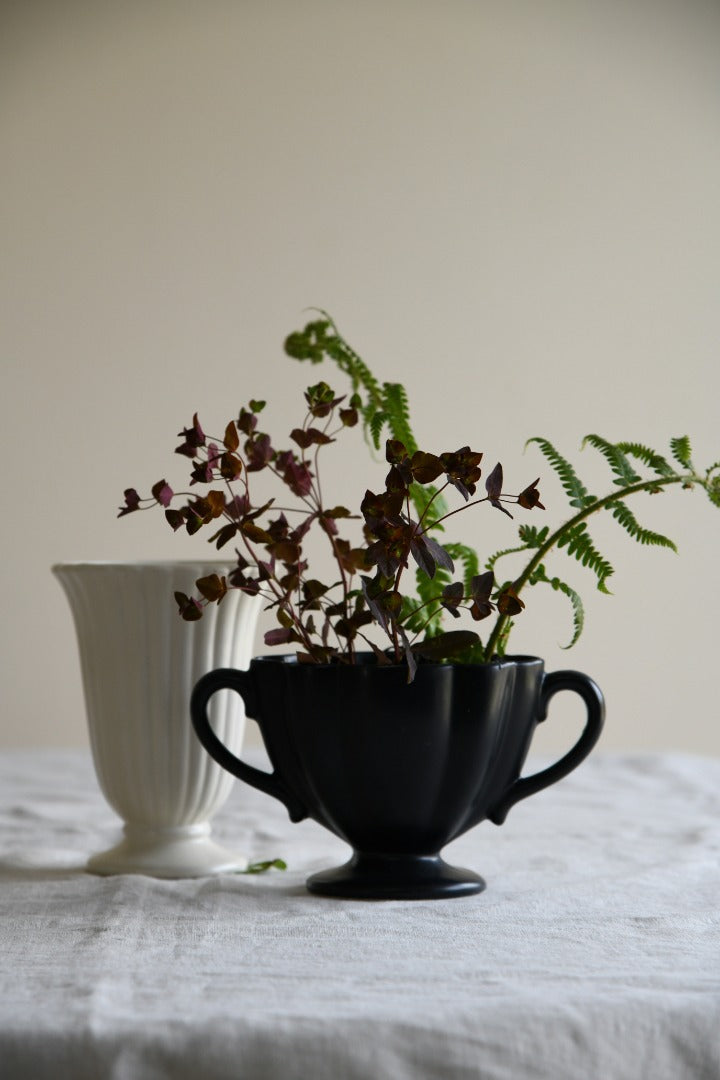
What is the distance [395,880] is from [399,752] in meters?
0.08

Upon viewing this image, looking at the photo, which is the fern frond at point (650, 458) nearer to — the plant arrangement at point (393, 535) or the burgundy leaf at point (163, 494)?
the plant arrangement at point (393, 535)

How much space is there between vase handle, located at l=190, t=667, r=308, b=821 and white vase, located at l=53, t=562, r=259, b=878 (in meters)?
0.07

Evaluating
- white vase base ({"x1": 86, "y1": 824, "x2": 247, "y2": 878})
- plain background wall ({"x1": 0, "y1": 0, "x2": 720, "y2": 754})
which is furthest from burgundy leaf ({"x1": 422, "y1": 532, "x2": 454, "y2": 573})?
plain background wall ({"x1": 0, "y1": 0, "x2": 720, "y2": 754})

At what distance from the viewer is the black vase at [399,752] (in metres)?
0.61

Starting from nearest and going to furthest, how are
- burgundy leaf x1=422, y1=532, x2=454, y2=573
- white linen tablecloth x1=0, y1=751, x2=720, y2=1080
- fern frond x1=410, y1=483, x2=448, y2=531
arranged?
white linen tablecloth x1=0, y1=751, x2=720, y2=1080 < burgundy leaf x1=422, y1=532, x2=454, y2=573 < fern frond x1=410, y1=483, x2=448, y2=531


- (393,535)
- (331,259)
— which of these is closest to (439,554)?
(393,535)

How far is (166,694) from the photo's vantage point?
0.75m

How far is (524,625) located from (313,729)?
2.35m

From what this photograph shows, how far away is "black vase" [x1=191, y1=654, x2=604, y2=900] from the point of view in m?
0.61

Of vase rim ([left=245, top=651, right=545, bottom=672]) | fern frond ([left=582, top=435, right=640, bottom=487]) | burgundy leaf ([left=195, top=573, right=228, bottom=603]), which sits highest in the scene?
fern frond ([left=582, top=435, right=640, bottom=487])

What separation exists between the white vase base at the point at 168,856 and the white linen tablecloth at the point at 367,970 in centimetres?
2

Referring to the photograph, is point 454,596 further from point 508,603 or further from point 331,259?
point 331,259

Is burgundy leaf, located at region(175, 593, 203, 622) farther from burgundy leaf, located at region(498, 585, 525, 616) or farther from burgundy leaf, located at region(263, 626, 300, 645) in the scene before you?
burgundy leaf, located at region(498, 585, 525, 616)

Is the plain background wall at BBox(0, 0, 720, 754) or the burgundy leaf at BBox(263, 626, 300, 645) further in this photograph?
the plain background wall at BBox(0, 0, 720, 754)
